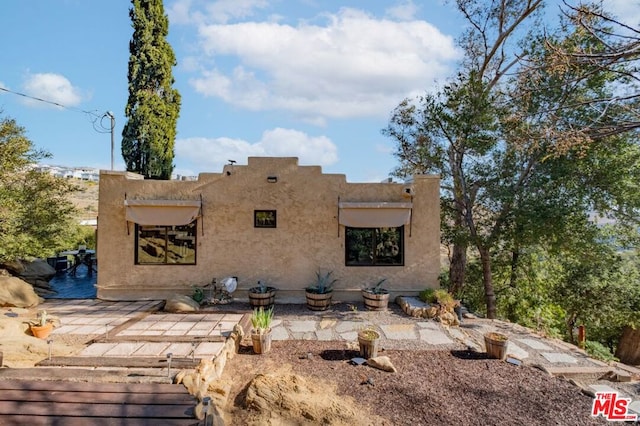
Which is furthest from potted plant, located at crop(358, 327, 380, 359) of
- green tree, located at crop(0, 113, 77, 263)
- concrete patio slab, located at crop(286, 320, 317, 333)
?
green tree, located at crop(0, 113, 77, 263)

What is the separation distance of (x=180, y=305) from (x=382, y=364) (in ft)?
19.8

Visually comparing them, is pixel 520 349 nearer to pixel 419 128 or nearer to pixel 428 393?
pixel 428 393

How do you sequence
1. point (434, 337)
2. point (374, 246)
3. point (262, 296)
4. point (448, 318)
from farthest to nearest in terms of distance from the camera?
point (374, 246) → point (262, 296) → point (448, 318) → point (434, 337)

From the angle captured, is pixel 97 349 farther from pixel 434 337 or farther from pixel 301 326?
pixel 434 337

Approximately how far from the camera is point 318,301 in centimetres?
991

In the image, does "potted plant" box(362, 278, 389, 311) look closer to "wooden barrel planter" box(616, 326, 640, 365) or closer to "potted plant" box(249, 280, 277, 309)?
"potted plant" box(249, 280, 277, 309)

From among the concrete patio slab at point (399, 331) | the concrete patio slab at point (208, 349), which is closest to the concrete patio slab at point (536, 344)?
the concrete patio slab at point (399, 331)

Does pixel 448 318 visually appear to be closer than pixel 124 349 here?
No

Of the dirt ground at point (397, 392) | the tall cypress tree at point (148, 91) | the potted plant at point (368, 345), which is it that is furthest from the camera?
the tall cypress tree at point (148, 91)

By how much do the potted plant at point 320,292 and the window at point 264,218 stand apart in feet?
7.41

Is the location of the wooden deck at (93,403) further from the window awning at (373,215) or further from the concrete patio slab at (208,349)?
the window awning at (373,215)

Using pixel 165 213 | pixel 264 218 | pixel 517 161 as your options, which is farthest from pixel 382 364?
pixel 517 161

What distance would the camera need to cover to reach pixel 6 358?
5883 millimetres

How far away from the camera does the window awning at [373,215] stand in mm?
10420
